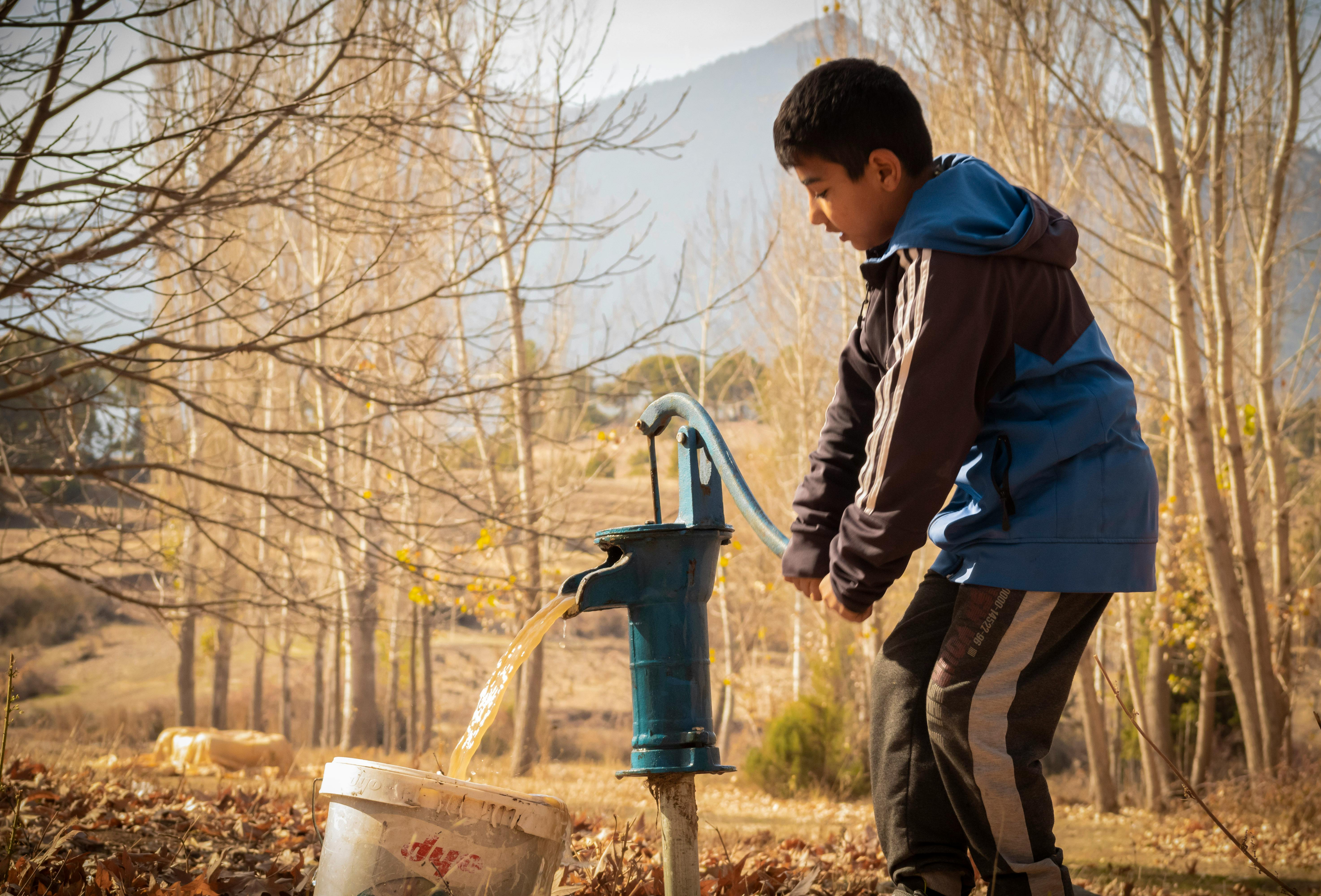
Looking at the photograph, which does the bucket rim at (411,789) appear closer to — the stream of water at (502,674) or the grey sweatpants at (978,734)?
the stream of water at (502,674)

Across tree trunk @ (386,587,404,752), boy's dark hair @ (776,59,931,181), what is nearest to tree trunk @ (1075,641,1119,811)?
boy's dark hair @ (776,59,931,181)

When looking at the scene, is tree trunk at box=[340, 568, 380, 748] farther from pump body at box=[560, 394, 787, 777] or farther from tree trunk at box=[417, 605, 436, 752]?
pump body at box=[560, 394, 787, 777]

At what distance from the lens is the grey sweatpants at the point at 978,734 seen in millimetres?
1525

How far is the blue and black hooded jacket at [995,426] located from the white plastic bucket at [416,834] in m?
0.69

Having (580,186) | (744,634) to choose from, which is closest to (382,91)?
(580,186)

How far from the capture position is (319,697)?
18812 mm

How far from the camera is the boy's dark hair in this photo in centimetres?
169

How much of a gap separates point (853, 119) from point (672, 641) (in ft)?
3.08

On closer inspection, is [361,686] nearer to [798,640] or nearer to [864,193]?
[798,640]

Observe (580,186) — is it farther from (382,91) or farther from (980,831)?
(980,831)

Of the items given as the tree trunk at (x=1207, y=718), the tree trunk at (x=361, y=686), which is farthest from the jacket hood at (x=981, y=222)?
the tree trunk at (x=361, y=686)

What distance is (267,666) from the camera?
27.1m

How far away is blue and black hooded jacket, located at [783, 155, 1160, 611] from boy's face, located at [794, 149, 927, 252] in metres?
0.08

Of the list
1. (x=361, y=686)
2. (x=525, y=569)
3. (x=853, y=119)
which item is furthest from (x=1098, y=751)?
(x=361, y=686)
